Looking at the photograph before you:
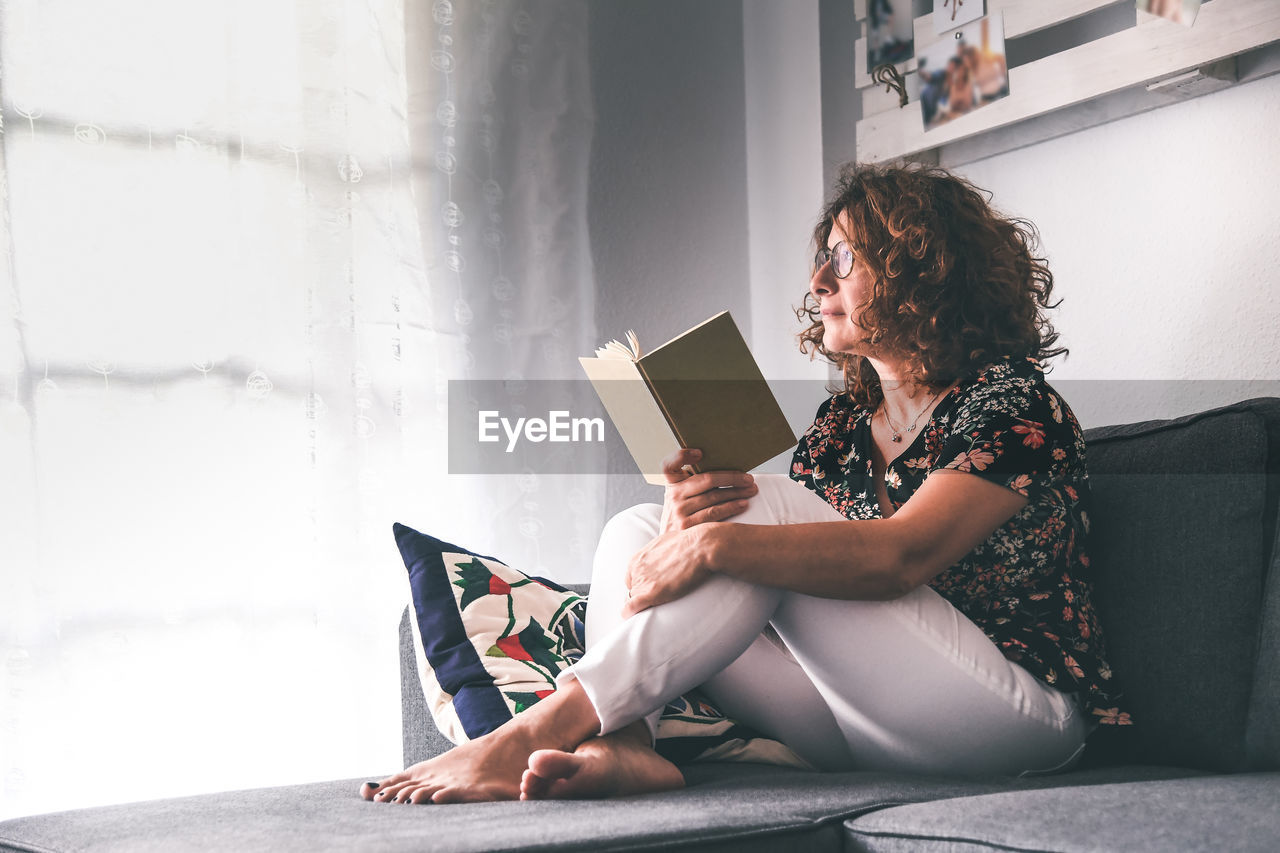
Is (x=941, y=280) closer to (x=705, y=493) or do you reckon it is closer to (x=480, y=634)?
(x=705, y=493)

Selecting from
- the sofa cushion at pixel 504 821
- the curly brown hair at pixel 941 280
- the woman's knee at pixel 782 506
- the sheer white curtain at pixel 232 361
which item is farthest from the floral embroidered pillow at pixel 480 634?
the curly brown hair at pixel 941 280

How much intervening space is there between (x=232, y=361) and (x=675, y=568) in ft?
3.48

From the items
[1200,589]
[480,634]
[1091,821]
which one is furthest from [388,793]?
[1200,589]

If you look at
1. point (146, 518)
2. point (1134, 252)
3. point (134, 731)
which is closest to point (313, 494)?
point (146, 518)

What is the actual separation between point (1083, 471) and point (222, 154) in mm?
1461

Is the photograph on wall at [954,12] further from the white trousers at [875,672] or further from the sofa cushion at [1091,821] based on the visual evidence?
the sofa cushion at [1091,821]

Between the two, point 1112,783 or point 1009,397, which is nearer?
point 1112,783

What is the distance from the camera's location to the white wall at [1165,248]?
5.19 feet

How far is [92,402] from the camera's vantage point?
1.70m

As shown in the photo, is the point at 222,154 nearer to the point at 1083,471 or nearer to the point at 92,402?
the point at 92,402

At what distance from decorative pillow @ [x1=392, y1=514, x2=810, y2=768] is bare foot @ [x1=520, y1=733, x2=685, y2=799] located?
0.39 feet

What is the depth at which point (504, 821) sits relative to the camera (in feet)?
2.86

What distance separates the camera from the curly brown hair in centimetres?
138

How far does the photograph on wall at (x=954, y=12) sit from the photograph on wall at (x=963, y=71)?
13 millimetres
